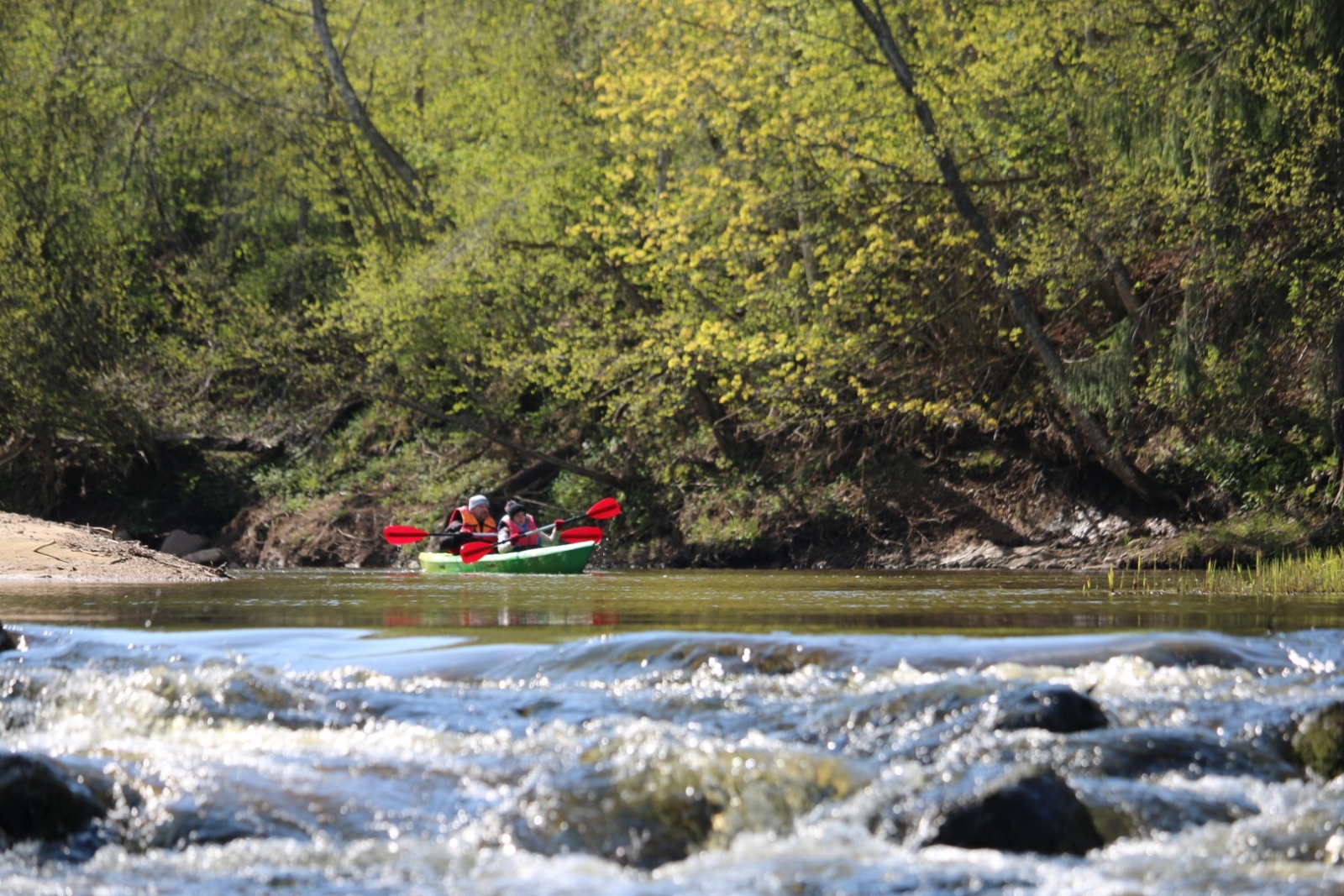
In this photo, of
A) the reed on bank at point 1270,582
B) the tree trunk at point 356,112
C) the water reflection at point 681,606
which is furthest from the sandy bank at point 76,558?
the reed on bank at point 1270,582

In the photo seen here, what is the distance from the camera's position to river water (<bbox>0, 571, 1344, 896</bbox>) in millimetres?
4801

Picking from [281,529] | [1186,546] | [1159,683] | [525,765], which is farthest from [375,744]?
[281,529]

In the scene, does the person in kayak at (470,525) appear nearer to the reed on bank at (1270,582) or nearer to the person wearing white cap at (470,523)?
the person wearing white cap at (470,523)

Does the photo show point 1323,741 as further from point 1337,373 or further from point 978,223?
point 978,223

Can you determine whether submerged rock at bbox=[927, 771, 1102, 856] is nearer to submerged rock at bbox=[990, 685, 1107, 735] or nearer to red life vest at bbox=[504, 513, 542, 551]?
submerged rock at bbox=[990, 685, 1107, 735]

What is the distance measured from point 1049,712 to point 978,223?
10.1 meters

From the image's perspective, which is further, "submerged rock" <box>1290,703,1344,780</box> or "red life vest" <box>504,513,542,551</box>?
"red life vest" <box>504,513,542,551</box>

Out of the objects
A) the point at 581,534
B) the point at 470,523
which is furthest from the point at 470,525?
the point at 581,534

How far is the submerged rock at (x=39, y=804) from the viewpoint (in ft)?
16.3

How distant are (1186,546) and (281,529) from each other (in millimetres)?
14984

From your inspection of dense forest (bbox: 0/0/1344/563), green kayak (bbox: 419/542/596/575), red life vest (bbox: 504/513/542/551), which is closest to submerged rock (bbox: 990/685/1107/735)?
dense forest (bbox: 0/0/1344/563)

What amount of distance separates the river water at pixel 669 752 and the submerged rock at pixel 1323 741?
8 cm

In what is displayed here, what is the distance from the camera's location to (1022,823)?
16.1 feet

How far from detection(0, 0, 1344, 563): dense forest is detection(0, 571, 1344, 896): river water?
590 cm
